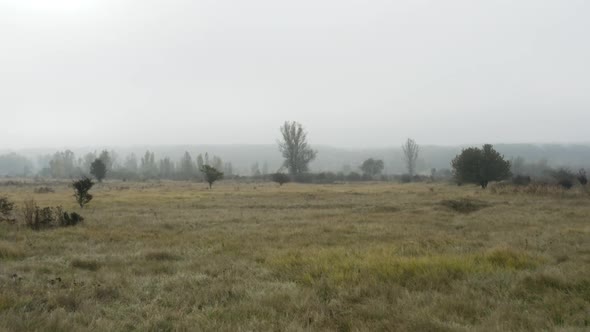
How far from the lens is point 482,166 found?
4709cm

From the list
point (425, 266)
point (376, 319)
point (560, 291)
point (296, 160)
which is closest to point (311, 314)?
point (376, 319)

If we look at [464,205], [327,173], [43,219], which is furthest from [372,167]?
[43,219]

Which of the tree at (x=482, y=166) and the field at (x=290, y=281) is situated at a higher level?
the tree at (x=482, y=166)

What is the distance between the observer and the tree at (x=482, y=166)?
46.8 metres

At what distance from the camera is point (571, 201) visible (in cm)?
2750

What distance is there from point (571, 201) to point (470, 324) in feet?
89.1

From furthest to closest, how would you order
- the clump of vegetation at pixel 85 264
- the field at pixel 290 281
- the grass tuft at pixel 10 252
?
the grass tuft at pixel 10 252, the clump of vegetation at pixel 85 264, the field at pixel 290 281

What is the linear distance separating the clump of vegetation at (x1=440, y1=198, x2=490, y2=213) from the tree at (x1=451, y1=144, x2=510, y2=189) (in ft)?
69.5

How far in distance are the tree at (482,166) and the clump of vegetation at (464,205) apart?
69.5 feet

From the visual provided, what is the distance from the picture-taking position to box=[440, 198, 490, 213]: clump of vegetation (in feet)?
82.3

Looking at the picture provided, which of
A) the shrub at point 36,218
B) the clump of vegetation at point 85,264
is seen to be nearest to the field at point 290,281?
the clump of vegetation at point 85,264

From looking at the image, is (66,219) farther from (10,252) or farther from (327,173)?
(327,173)

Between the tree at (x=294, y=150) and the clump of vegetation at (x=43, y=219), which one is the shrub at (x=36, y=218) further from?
the tree at (x=294, y=150)

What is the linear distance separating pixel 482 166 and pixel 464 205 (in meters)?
23.6
